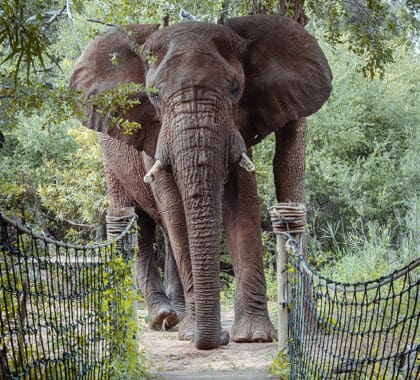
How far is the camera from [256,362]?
613cm

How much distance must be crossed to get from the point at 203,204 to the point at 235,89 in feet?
3.70

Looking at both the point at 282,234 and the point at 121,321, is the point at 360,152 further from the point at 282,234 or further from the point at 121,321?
the point at 121,321

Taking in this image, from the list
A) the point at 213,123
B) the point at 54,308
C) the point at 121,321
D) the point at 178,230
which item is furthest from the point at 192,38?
the point at 54,308

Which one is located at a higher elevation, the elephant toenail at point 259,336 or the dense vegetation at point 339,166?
the dense vegetation at point 339,166

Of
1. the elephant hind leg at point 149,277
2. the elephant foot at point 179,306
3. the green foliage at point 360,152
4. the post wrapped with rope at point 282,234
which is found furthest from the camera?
the green foliage at point 360,152

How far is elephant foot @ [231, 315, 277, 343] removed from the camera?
6.93m

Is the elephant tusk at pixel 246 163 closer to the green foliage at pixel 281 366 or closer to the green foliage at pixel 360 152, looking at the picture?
the green foliage at pixel 281 366

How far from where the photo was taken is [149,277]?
9.30m

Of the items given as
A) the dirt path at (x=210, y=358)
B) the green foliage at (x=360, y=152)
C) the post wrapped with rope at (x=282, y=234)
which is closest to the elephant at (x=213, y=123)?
the dirt path at (x=210, y=358)

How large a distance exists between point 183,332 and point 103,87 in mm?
2413

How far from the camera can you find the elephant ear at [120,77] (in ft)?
23.9

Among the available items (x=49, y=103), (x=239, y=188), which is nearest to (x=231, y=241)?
(x=239, y=188)

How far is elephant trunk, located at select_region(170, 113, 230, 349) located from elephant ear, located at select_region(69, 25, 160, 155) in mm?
919

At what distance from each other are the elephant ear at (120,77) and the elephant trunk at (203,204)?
919mm
